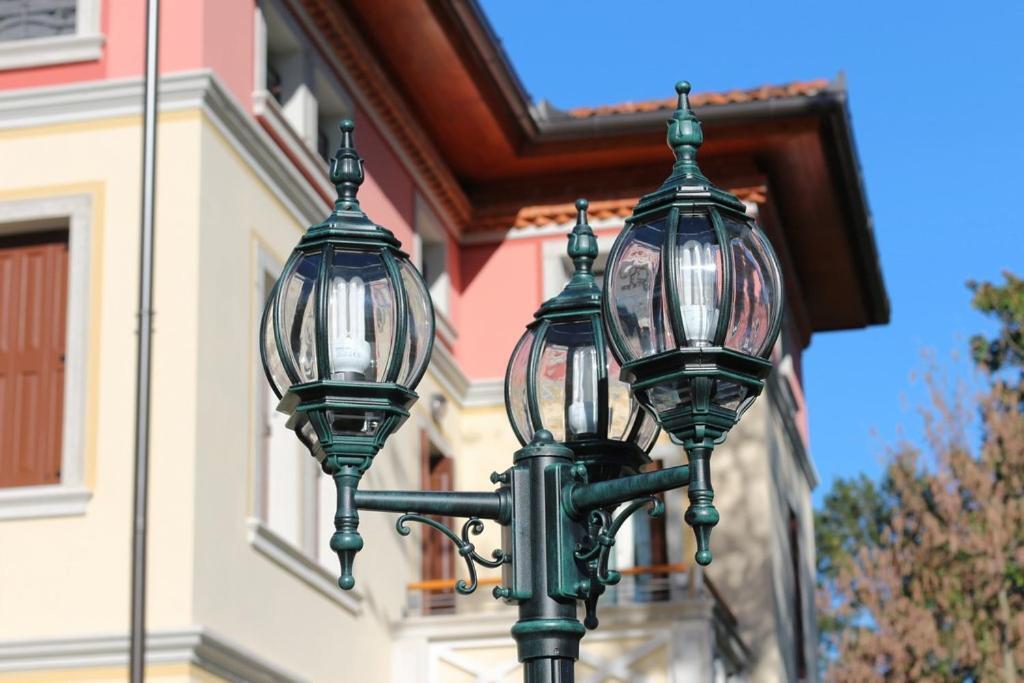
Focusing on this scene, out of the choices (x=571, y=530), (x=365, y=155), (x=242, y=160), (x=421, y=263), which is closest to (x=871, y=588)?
(x=421, y=263)

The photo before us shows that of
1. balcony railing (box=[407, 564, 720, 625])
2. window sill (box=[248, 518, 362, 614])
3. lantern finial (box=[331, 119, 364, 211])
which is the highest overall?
balcony railing (box=[407, 564, 720, 625])

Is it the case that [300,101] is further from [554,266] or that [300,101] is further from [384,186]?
[554,266]

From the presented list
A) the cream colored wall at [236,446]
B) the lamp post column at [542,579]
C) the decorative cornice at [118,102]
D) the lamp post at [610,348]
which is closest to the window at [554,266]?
the cream colored wall at [236,446]

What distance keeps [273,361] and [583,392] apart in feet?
3.22

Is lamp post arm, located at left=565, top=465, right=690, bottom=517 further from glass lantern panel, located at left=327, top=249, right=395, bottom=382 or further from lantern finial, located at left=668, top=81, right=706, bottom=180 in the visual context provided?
lantern finial, located at left=668, top=81, right=706, bottom=180

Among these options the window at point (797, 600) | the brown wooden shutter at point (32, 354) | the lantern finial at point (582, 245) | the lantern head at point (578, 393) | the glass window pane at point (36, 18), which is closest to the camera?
the lantern head at point (578, 393)

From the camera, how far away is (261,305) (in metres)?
13.9

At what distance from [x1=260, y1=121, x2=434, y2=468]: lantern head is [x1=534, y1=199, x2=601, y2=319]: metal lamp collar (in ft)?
1.96

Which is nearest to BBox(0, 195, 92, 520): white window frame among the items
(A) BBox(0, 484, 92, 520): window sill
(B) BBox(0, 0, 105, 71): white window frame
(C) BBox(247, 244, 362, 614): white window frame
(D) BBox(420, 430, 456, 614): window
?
(A) BBox(0, 484, 92, 520): window sill

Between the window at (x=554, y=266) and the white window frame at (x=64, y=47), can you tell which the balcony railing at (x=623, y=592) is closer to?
the window at (x=554, y=266)

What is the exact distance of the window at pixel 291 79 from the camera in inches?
569

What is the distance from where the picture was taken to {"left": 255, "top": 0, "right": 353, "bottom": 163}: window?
1445 cm

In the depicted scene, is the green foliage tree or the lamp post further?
the green foliage tree

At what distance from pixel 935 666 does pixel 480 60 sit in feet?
43.5
